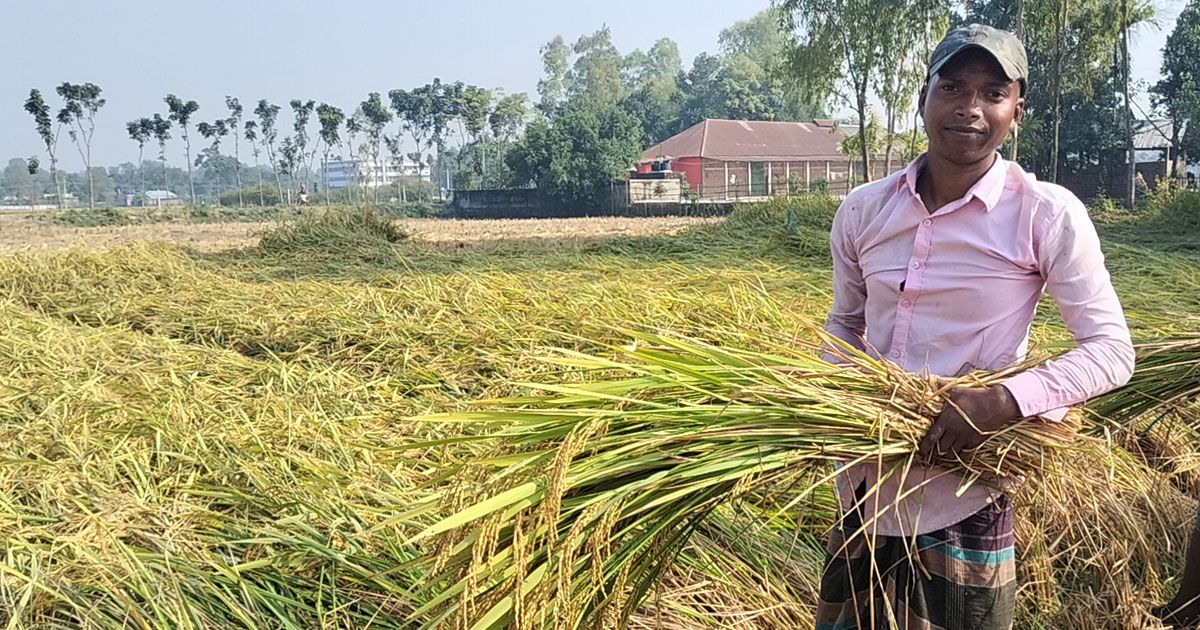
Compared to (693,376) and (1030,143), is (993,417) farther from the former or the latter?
→ (1030,143)

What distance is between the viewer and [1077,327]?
1292 mm

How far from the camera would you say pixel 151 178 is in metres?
126

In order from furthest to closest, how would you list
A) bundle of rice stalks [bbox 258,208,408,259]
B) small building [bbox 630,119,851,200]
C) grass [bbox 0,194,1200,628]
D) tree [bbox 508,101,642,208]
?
1. small building [bbox 630,119,851,200]
2. tree [bbox 508,101,642,208]
3. bundle of rice stalks [bbox 258,208,408,259]
4. grass [bbox 0,194,1200,628]

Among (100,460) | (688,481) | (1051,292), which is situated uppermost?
(1051,292)

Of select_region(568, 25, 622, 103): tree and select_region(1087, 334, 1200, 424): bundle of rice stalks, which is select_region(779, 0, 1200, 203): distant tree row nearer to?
select_region(1087, 334, 1200, 424): bundle of rice stalks

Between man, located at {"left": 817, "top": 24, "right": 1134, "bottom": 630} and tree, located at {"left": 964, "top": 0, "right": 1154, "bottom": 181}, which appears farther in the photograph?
tree, located at {"left": 964, "top": 0, "right": 1154, "bottom": 181}

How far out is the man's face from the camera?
4.39ft

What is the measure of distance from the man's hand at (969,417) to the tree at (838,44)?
18996 millimetres

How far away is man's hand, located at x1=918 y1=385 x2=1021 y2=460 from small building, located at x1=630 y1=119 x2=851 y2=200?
36.8 metres

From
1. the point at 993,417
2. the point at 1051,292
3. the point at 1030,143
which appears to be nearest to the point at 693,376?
the point at 993,417

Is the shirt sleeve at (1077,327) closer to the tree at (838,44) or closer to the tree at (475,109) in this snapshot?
the tree at (838,44)

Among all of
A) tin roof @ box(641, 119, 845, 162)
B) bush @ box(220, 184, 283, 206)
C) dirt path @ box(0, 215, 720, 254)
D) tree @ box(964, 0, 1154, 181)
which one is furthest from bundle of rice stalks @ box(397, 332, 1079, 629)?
bush @ box(220, 184, 283, 206)

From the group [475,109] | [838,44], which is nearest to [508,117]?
[475,109]

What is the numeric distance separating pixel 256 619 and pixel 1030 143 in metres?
24.7
